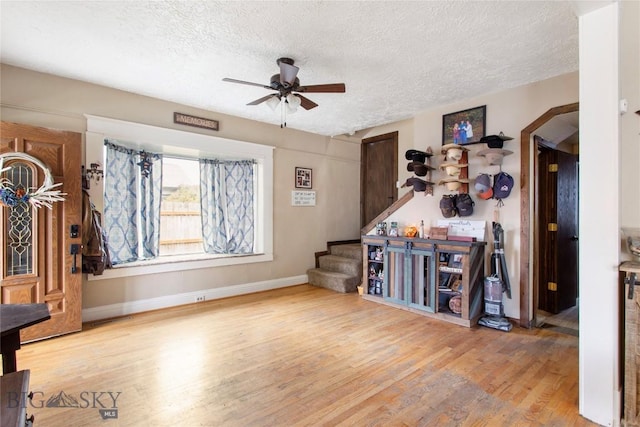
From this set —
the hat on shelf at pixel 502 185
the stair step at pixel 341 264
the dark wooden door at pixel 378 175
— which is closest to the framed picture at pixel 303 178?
the dark wooden door at pixel 378 175

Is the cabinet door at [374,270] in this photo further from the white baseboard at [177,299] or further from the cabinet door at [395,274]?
the white baseboard at [177,299]

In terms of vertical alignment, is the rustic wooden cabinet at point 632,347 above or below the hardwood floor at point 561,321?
above

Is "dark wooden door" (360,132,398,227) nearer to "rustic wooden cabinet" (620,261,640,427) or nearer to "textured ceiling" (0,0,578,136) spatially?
"textured ceiling" (0,0,578,136)

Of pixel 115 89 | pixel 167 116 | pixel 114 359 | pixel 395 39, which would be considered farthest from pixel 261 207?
pixel 395 39

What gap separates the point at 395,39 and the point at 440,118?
1950 mm

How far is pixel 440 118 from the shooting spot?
430cm

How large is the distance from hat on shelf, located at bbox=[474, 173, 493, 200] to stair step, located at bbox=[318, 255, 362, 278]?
229 centimetres

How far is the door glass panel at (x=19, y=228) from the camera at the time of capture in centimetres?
300

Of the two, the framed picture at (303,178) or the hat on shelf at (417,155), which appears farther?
the framed picture at (303,178)

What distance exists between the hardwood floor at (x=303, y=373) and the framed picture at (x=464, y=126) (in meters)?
2.30

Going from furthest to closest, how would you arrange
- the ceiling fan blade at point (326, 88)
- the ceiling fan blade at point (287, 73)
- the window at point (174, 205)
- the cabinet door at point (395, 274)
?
1. the cabinet door at point (395, 274)
2. the window at point (174, 205)
3. the ceiling fan blade at point (326, 88)
4. the ceiling fan blade at point (287, 73)

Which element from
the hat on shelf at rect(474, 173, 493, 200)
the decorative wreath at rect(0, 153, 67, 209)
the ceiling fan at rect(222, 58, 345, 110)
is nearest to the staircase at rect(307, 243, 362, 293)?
the hat on shelf at rect(474, 173, 493, 200)

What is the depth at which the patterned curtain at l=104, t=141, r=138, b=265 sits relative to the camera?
3867 mm

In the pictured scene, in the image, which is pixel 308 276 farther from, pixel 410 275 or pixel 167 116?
pixel 167 116
